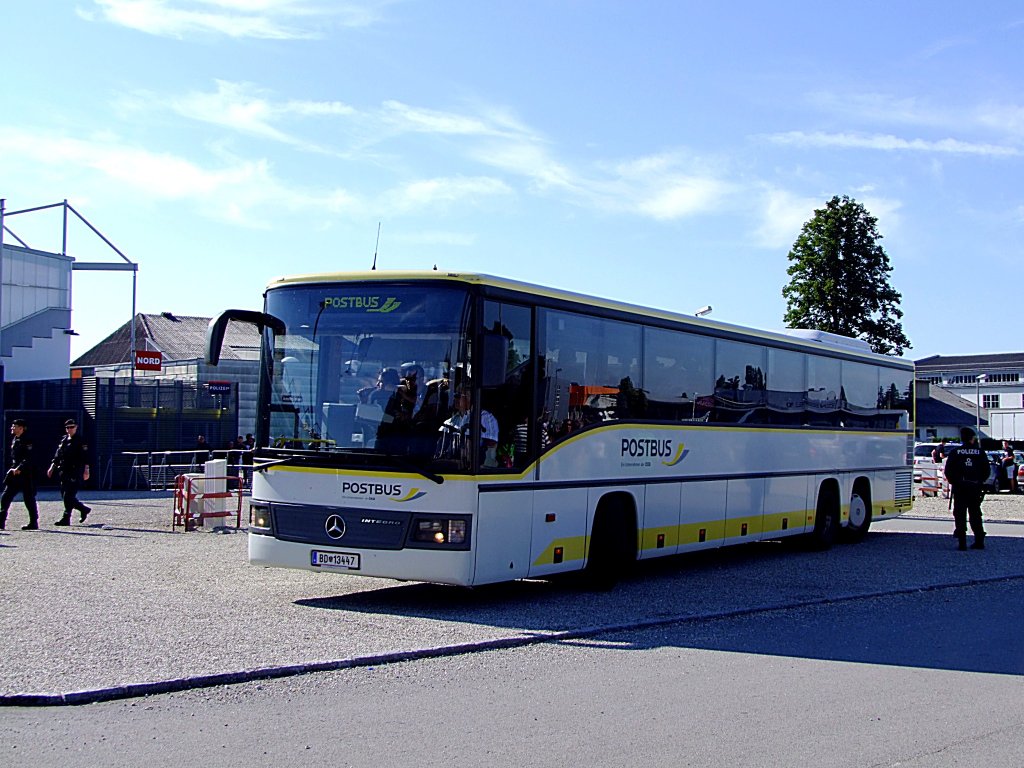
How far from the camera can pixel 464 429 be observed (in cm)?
1094

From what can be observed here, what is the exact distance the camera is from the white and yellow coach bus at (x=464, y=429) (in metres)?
10.9

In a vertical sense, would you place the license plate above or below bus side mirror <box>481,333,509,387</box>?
below

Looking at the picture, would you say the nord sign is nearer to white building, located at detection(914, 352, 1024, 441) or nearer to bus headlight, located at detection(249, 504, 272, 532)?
bus headlight, located at detection(249, 504, 272, 532)

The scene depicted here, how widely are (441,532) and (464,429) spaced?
3.26ft

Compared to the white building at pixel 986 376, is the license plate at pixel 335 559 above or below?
below

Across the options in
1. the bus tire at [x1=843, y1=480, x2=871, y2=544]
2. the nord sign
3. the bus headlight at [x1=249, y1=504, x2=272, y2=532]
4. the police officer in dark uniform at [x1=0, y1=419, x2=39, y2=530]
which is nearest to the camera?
the bus headlight at [x1=249, y1=504, x2=272, y2=532]

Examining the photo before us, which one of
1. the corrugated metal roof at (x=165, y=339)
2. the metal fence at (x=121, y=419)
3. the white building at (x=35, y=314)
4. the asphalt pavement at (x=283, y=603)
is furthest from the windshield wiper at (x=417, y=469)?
the corrugated metal roof at (x=165, y=339)

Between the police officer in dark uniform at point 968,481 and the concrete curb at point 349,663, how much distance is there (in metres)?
7.07

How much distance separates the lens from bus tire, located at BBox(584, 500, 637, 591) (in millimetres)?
12953

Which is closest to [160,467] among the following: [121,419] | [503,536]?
[121,419]

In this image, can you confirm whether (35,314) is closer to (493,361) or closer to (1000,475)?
(1000,475)

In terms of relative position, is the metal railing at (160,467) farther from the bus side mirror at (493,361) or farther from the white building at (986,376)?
the white building at (986,376)

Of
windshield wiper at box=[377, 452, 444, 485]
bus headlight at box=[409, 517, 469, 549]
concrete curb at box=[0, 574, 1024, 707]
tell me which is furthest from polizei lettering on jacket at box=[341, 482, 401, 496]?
concrete curb at box=[0, 574, 1024, 707]

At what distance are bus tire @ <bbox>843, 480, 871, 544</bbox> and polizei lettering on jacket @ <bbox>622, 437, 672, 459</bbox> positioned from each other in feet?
22.1
